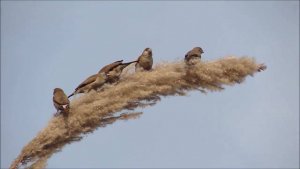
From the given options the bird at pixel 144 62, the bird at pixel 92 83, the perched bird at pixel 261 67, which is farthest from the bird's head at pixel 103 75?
the perched bird at pixel 261 67

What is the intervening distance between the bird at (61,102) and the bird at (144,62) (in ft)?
1.58

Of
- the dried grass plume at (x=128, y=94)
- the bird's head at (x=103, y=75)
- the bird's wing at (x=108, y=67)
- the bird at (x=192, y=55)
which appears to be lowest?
the dried grass plume at (x=128, y=94)

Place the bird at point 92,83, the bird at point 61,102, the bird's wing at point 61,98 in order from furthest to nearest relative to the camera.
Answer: the bird at point 92,83 → the bird's wing at point 61,98 → the bird at point 61,102

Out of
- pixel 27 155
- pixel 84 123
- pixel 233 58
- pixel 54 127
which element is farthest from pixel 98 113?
pixel 233 58

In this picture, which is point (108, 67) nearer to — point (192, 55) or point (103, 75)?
point (103, 75)

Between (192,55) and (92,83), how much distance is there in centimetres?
74

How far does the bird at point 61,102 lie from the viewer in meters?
2.52

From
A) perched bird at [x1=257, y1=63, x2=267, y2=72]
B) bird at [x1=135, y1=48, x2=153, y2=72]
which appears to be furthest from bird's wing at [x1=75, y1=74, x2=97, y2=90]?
perched bird at [x1=257, y1=63, x2=267, y2=72]

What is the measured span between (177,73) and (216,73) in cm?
23

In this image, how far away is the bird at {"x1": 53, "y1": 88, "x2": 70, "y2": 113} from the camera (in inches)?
99.3

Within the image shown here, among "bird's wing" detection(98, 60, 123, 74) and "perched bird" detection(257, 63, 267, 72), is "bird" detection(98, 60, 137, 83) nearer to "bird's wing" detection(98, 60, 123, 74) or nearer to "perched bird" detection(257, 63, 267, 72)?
"bird's wing" detection(98, 60, 123, 74)

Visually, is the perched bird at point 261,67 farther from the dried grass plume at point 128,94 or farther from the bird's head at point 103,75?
the bird's head at point 103,75

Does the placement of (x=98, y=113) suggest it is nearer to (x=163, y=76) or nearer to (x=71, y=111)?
(x=71, y=111)

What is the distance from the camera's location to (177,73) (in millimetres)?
2582
